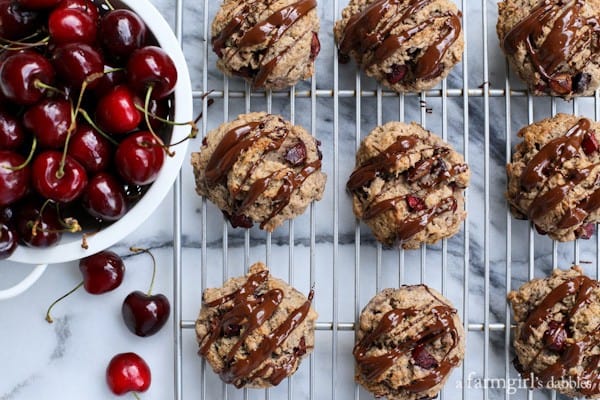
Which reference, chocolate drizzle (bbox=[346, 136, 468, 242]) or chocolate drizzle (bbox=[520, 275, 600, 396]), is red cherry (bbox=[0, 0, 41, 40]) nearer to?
chocolate drizzle (bbox=[346, 136, 468, 242])

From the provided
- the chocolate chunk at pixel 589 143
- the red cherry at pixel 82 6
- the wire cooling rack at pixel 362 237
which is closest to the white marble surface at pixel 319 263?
the wire cooling rack at pixel 362 237

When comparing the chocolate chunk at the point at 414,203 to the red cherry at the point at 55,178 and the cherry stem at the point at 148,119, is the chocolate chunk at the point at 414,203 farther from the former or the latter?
the red cherry at the point at 55,178

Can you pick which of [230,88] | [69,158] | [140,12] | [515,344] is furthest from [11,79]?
[515,344]

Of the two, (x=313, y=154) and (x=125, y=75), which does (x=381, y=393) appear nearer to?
(x=313, y=154)

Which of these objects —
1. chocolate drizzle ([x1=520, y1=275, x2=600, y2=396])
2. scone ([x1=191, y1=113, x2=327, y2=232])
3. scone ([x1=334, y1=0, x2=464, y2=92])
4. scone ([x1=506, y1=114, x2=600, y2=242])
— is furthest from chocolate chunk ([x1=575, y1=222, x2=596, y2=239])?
scone ([x1=191, y1=113, x2=327, y2=232])

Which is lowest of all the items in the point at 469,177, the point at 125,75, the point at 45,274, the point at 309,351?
the point at 309,351

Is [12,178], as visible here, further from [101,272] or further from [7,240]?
[101,272]
